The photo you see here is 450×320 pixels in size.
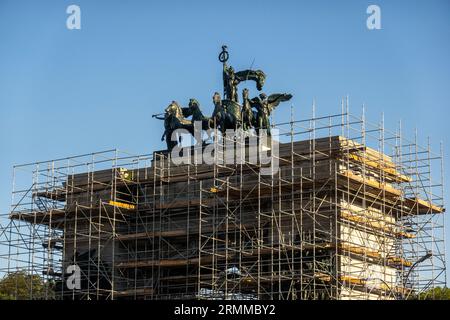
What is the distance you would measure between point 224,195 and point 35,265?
33.5 ft

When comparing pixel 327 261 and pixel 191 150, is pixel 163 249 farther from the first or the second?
pixel 327 261

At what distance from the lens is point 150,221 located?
5428 centimetres

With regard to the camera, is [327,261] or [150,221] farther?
[150,221]

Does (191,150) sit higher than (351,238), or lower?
higher

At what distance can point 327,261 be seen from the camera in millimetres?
47688

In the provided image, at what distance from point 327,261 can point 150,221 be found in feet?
33.5

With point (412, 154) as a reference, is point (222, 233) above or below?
below
